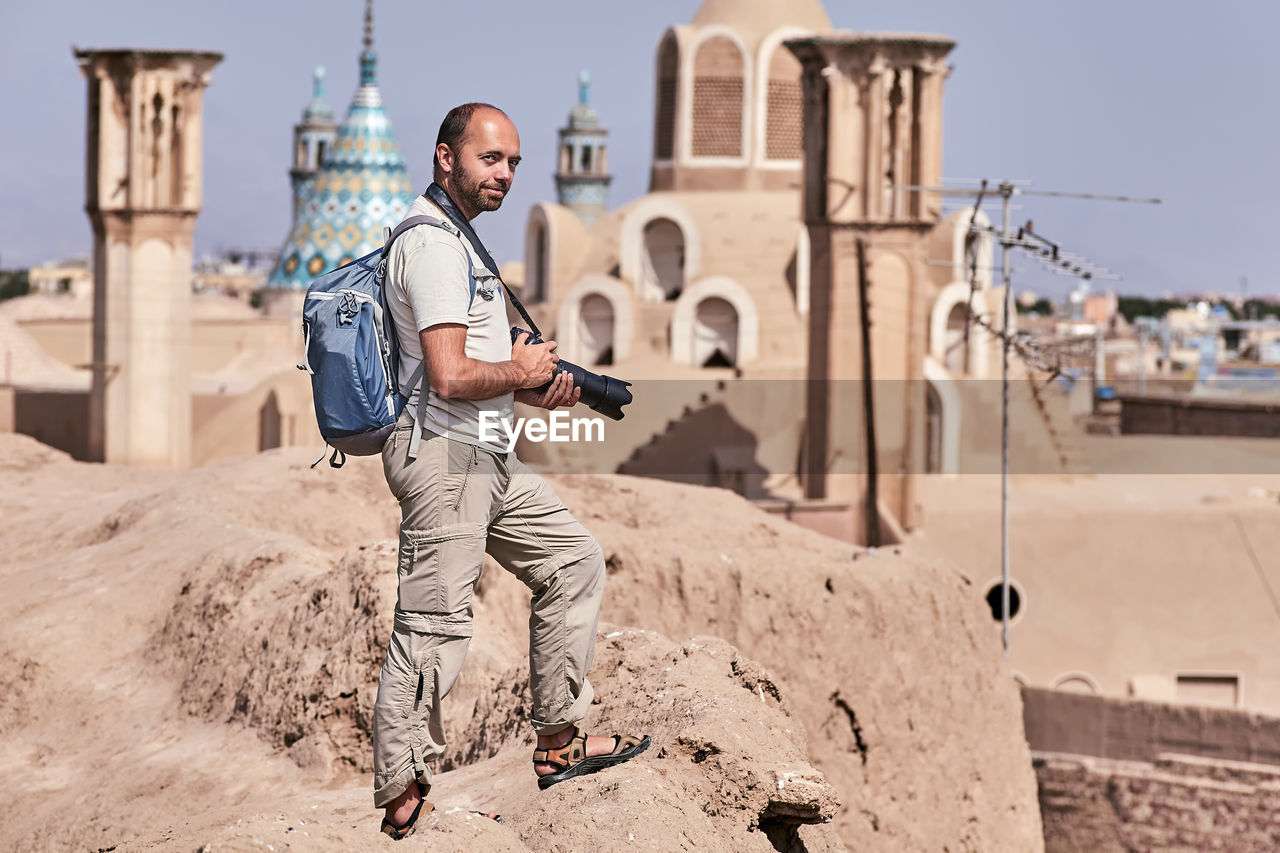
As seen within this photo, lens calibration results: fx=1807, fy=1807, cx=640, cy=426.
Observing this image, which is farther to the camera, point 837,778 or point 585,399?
point 837,778

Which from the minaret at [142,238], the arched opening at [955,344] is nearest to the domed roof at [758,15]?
the arched opening at [955,344]

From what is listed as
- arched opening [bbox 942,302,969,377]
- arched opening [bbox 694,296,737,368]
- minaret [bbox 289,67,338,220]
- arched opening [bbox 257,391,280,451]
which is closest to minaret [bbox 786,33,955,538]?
arched opening [bbox 942,302,969,377]

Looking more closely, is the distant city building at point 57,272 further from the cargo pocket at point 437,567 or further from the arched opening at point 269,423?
the cargo pocket at point 437,567

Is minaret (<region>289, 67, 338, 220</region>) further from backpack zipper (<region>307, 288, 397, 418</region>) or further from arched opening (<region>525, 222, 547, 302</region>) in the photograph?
backpack zipper (<region>307, 288, 397, 418</region>)

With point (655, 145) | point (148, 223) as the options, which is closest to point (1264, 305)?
point (655, 145)

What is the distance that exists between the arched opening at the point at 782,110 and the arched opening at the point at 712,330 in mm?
2702

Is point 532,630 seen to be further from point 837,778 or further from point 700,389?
point 700,389

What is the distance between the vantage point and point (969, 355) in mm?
21828

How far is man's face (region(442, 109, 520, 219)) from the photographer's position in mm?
3564

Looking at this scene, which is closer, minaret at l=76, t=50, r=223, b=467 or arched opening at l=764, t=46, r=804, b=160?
minaret at l=76, t=50, r=223, b=467

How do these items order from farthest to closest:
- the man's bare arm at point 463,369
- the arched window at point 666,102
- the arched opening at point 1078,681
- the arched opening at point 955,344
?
the arched window at point 666,102 < the arched opening at point 955,344 < the arched opening at point 1078,681 < the man's bare arm at point 463,369

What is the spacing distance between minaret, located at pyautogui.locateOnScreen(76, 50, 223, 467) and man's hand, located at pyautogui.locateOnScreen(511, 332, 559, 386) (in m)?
15.1

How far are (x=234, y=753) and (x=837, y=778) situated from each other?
255 centimetres

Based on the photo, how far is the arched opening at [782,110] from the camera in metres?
23.5
